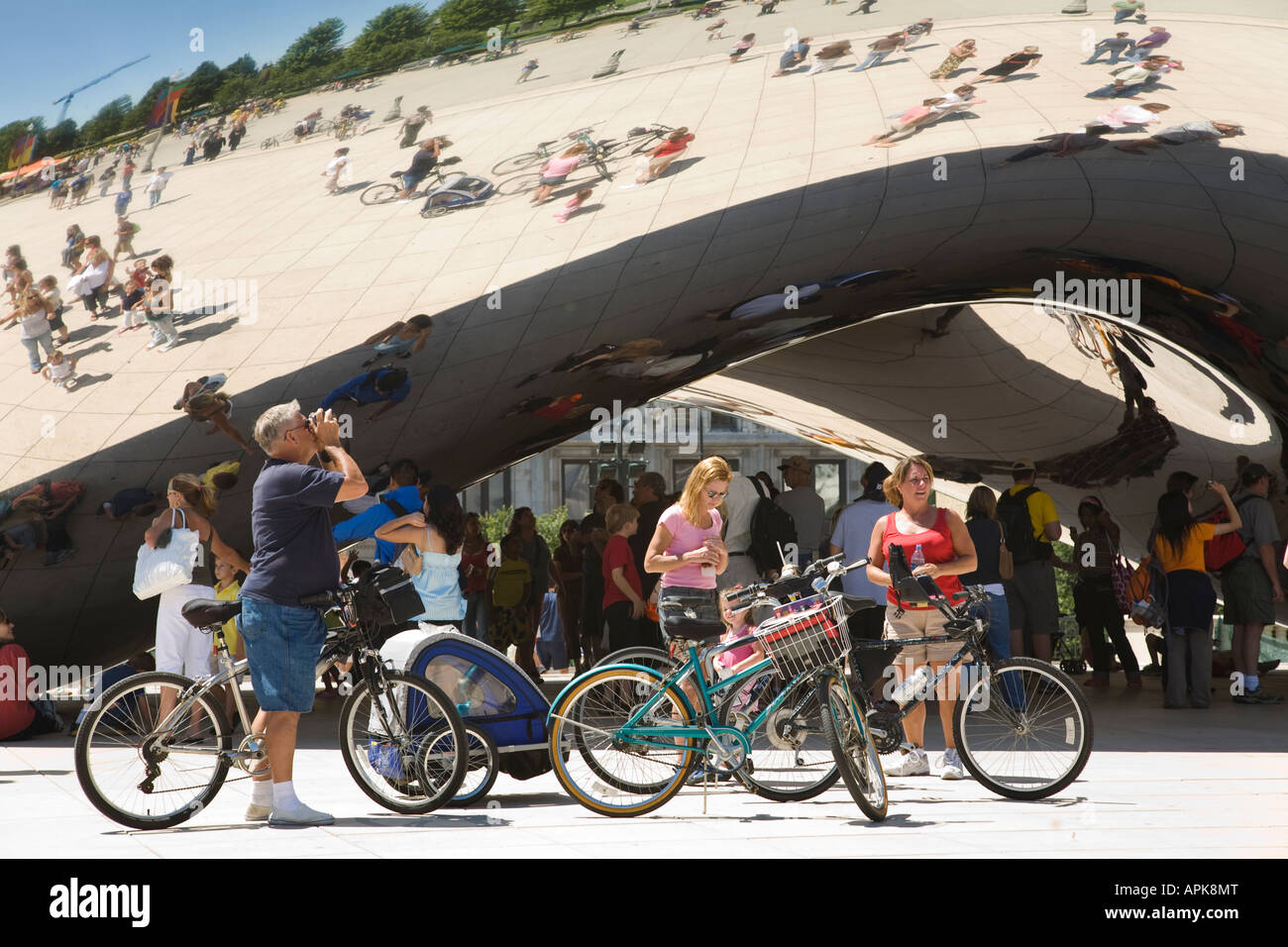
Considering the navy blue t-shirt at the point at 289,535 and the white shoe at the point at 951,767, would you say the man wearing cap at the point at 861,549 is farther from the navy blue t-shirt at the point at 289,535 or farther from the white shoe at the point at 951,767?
A: the navy blue t-shirt at the point at 289,535

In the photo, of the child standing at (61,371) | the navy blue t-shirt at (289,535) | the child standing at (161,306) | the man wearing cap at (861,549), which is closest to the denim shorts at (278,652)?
the navy blue t-shirt at (289,535)

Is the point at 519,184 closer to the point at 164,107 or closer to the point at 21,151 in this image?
the point at 164,107

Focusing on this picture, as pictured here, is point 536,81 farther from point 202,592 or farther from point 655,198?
point 202,592

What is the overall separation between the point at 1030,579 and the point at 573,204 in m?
4.73

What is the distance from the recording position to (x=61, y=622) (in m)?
9.05

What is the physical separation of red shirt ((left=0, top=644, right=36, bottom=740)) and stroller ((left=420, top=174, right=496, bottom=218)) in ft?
12.6

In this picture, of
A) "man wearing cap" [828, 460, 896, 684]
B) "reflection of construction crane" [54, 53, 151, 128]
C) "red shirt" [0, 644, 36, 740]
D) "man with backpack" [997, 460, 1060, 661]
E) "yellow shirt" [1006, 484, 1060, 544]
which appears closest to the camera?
"man wearing cap" [828, 460, 896, 684]

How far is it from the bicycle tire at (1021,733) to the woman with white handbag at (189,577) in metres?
3.90

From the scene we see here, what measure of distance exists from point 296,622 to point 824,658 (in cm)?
218

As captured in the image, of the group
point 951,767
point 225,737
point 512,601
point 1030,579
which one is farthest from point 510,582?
point 225,737

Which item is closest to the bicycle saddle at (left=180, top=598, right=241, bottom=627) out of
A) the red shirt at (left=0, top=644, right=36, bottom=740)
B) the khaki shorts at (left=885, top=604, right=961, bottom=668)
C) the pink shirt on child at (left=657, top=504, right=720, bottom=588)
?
the pink shirt on child at (left=657, top=504, right=720, bottom=588)

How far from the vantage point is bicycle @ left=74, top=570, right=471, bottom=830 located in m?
5.48

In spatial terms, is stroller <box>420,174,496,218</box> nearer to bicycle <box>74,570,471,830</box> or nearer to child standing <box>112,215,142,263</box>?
child standing <box>112,215,142,263</box>
